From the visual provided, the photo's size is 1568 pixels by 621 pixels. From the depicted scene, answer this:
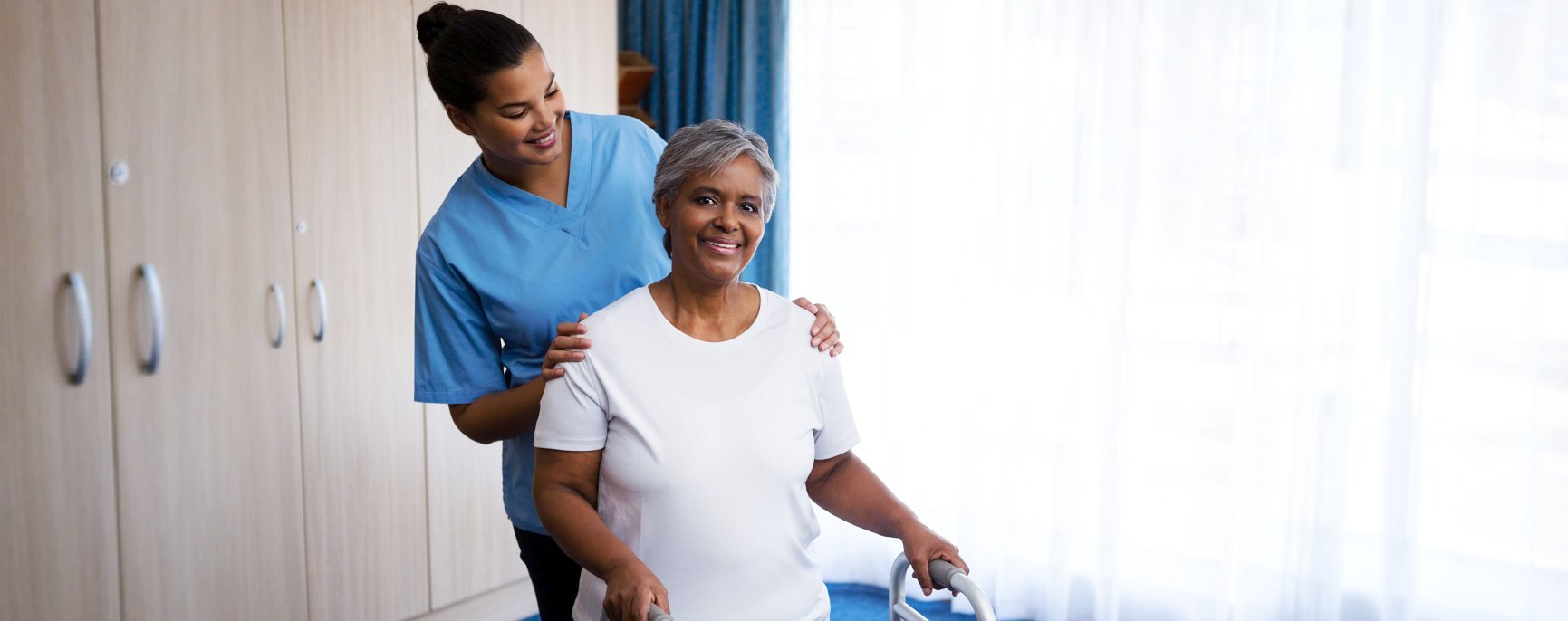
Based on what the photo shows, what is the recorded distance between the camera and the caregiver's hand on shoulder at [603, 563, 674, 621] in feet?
4.23

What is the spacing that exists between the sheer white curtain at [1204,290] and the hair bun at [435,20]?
6.24ft

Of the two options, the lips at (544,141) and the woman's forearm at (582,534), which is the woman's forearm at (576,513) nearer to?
the woman's forearm at (582,534)

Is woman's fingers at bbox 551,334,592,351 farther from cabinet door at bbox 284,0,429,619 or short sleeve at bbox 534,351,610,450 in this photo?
cabinet door at bbox 284,0,429,619

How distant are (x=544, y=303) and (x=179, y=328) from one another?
4.33 feet

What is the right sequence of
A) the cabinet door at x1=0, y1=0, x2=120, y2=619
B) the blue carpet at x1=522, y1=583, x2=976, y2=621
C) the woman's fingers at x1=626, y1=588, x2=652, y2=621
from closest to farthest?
1. the woman's fingers at x1=626, y1=588, x2=652, y2=621
2. the cabinet door at x1=0, y1=0, x2=120, y2=619
3. the blue carpet at x1=522, y1=583, x2=976, y2=621

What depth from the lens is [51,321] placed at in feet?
7.63

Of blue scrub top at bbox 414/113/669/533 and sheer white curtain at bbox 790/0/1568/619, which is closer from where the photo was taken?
blue scrub top at bbox 414/113/669/533

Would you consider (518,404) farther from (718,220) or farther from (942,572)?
(942,572)

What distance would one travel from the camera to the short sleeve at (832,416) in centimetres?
159

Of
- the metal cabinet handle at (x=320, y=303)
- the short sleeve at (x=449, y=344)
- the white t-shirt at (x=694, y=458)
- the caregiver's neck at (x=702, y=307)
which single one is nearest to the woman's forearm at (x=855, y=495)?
the white t-shirt at (x=694, y=458)

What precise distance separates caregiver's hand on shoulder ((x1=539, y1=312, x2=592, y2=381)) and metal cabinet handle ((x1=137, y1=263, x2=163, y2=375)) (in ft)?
4.70

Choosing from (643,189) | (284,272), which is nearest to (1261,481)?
(643,189)

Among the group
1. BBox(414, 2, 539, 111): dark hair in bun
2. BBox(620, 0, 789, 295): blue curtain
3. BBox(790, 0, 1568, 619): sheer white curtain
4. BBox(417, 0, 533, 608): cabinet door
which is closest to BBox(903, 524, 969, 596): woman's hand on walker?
BBox(414, 2, 539, 111): dark hair in bun

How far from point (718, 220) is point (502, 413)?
0.42 metres
